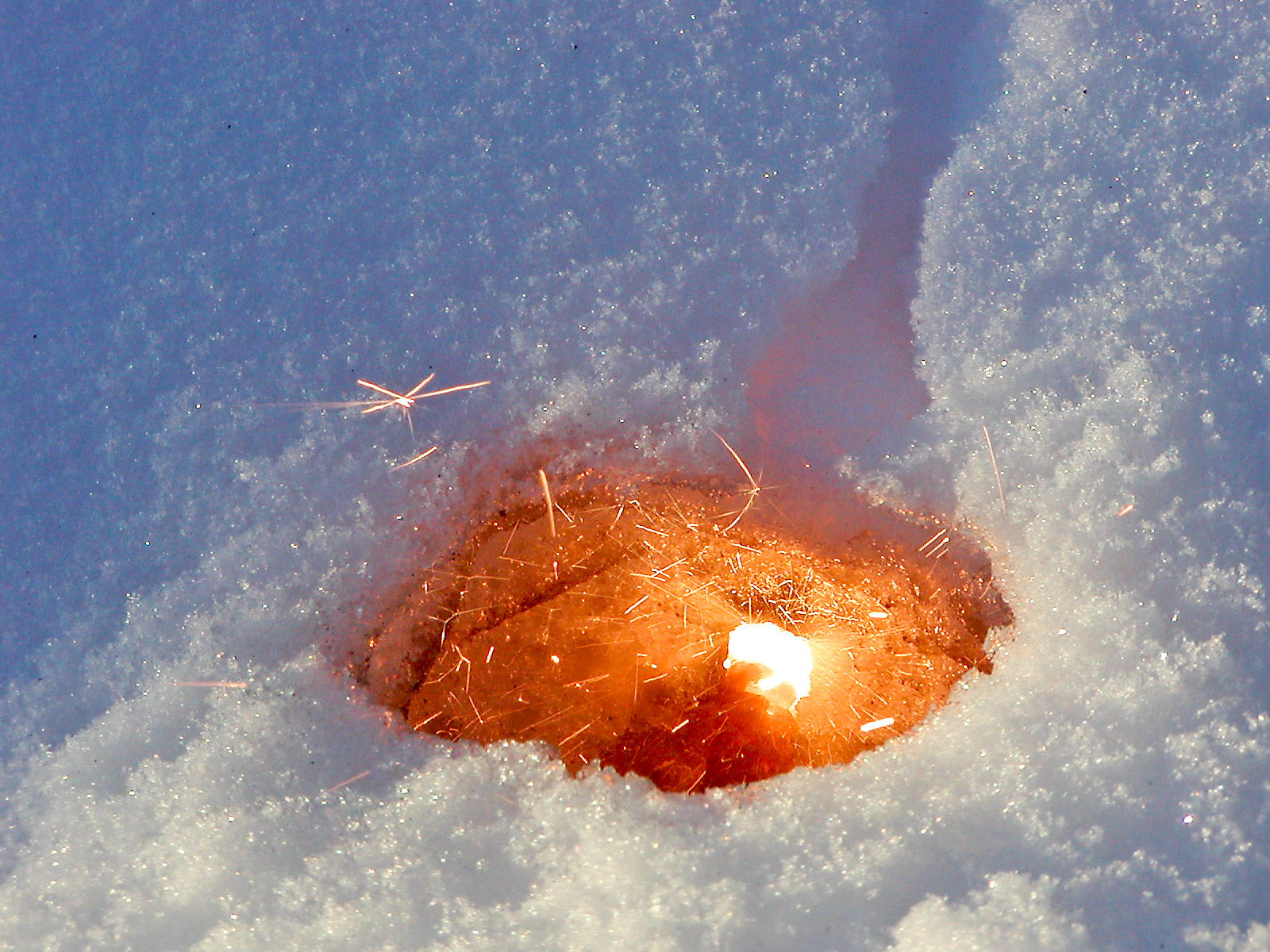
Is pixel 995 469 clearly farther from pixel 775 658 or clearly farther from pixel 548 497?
pixel 548 497

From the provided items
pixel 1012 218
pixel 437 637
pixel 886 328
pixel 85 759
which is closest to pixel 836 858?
pixel 437 637

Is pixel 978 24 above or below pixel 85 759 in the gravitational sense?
above

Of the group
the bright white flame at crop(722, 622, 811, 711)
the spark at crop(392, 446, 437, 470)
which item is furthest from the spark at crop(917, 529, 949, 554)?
the spark at crop(392, 446, 437, 470)

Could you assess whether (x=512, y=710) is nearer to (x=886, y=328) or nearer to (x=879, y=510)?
(x=879, y=510)

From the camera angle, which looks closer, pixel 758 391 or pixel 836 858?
pixel 836 858

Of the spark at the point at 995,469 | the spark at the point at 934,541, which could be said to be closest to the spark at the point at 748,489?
the spark at the point at 934,541

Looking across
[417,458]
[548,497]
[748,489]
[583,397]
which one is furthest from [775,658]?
[417,458]
